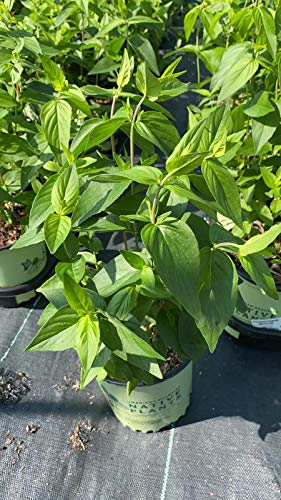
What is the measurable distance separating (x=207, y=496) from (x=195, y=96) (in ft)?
6.78

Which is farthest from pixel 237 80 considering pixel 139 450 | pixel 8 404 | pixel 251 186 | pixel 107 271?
pixel 8 404

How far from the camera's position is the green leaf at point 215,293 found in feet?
2.37

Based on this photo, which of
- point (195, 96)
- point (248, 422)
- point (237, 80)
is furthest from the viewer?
point (195, 96)

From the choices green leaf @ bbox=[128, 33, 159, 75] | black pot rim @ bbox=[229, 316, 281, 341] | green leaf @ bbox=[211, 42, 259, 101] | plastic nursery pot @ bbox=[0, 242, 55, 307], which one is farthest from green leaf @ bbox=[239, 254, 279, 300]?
green leaf @ bbox=[128, 33, 159, 75]

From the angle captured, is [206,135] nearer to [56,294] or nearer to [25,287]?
[56,294]

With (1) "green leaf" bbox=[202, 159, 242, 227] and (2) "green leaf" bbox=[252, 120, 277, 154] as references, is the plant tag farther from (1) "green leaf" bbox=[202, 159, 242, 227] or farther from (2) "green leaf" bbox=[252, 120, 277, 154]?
(1) "green leaf" bbox=[202, 159, 242, 227]

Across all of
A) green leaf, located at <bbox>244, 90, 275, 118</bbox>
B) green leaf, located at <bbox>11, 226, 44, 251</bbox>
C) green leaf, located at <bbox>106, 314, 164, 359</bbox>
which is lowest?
green leaf, located at <bbox>106, 314, 164, 359</bbox>

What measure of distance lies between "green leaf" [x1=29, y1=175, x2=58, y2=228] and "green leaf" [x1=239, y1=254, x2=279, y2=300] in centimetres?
35

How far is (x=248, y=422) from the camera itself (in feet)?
4.35

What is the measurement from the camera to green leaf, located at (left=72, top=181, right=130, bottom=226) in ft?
2.46

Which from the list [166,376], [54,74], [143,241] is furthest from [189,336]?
[54,74]

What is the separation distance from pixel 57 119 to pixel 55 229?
30 cm

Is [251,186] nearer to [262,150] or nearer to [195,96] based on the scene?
[262,150]

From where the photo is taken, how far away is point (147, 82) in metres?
0.78
